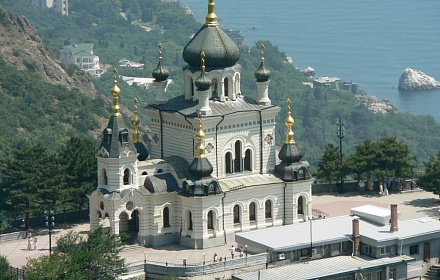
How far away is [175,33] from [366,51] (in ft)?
79.1

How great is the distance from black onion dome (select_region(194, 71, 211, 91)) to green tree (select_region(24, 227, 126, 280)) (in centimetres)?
736

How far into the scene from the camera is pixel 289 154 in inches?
2463

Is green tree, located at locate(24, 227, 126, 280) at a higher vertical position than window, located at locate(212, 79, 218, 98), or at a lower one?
lower

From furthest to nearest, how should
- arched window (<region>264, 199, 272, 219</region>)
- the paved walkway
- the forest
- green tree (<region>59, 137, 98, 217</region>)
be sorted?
1. the forest
2. green tree (<region>59, 137, 98, 217</region>)
3. arched window (<region>264, 199, 272, 219</region>)
4. the paved walkway

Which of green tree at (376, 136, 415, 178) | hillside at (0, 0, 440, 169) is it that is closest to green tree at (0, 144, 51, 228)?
green tree at (376, 136, 415, 178)

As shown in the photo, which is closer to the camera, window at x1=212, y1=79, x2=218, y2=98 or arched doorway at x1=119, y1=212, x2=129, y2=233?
arched doorway at x1=119, y1=212, x2=129, y2=233

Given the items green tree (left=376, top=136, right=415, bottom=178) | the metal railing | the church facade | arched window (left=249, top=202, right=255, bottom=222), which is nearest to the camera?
the metal railing

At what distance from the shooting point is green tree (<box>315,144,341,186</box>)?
6800cm

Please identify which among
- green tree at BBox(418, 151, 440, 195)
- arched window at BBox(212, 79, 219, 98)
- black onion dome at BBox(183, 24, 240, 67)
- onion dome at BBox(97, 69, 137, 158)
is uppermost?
black onion dome at BBox(183, 24, 240, 67)

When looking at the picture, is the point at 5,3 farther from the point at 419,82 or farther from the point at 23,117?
the point at 23,117

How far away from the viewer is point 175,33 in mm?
189875

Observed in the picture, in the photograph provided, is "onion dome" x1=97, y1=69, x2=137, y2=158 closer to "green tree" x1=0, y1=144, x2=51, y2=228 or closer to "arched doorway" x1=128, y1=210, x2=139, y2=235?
"arched doorway" x1=128, y1=210, x2=139, y2=235

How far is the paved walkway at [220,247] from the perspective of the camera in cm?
5881

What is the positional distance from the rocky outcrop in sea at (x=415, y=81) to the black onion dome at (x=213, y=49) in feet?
368
